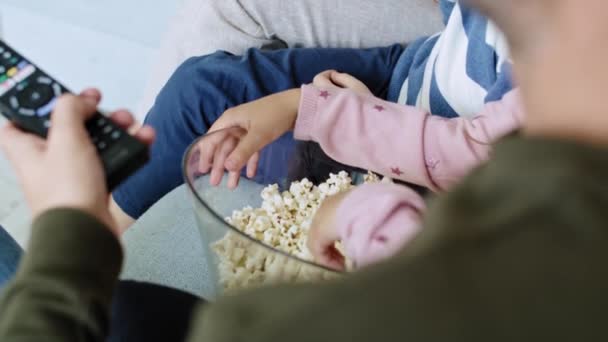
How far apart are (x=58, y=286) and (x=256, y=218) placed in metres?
0.28

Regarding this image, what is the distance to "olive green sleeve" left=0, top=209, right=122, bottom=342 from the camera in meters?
0.33

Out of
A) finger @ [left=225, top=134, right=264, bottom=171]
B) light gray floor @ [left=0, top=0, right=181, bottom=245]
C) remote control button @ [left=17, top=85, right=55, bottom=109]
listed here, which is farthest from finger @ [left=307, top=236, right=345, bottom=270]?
light gray floor @ [left=0, top=0, right=181, bottom=245]

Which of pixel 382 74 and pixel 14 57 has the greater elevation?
pixel 14 57

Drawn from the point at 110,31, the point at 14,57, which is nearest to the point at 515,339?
the point at 14,57

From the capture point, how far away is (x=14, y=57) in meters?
0.46

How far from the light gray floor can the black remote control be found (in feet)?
2.37

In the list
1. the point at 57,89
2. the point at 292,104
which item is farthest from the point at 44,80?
the point at 292,104

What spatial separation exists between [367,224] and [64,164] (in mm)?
197

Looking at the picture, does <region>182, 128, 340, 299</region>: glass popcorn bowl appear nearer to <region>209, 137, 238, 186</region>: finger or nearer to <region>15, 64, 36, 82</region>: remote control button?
<region>209, 137, 238, 186</region>: finger

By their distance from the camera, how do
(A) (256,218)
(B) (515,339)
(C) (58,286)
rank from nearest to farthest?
1. (B) (515,339)
2. (C) (58,286)
3. (A) (256,218)

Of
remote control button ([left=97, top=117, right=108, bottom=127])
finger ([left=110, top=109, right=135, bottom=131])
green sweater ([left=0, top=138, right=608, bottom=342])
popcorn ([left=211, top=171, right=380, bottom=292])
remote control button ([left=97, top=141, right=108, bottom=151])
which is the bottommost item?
popcorn ([left=211, top=171, right=380, bottom=292])

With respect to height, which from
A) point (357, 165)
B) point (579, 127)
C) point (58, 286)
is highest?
point (579, 127)

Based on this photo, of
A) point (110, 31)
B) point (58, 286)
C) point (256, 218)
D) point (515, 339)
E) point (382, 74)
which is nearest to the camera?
point (515, 339)

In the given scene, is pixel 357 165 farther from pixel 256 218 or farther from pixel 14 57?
pixel 14 57
